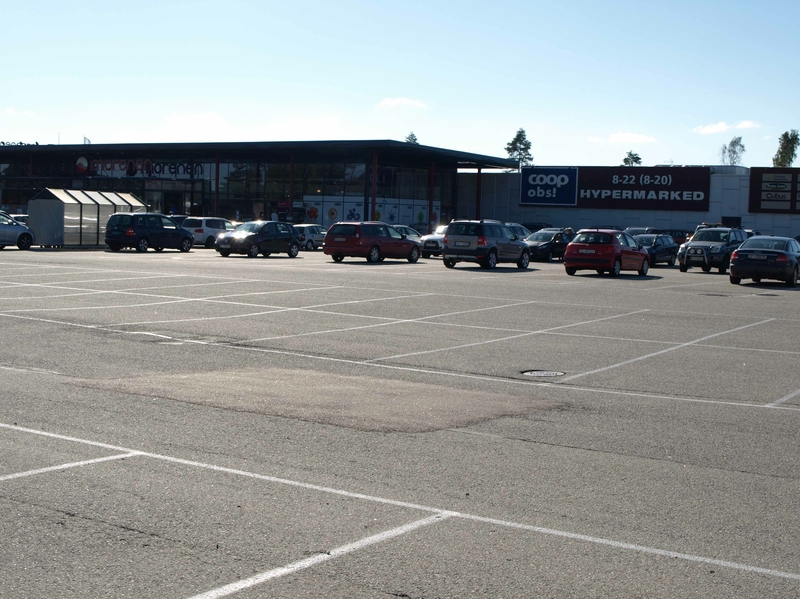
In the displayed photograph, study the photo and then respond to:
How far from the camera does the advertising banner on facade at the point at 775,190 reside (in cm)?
6281

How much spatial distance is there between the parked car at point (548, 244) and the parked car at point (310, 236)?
1278cm

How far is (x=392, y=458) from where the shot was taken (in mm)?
7422

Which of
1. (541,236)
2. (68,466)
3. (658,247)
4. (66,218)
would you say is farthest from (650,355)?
(66,218)

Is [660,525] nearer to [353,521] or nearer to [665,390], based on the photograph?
[353,521]

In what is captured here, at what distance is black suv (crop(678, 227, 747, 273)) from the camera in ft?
119

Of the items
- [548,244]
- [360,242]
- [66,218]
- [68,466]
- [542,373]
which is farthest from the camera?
[66,218]

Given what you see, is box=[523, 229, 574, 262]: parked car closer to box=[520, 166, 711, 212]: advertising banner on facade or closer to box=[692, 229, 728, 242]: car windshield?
box=[692, 229, 728, 242]: car windshield

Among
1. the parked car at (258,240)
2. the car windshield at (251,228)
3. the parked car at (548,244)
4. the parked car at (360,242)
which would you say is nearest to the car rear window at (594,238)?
the parked car at (360,242)

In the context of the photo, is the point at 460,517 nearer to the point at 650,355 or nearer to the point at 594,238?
the point at 650,355

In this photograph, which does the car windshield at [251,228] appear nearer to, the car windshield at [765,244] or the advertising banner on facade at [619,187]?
the car windshield at [765,244]

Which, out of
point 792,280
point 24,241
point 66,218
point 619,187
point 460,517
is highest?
point 619,187

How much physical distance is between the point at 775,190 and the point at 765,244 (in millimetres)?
36722

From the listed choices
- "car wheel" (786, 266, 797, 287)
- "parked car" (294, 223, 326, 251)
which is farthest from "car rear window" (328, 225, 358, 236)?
"car wheel" (786, 266, 797, 287)

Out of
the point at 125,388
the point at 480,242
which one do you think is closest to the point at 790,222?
the point at 480,242
